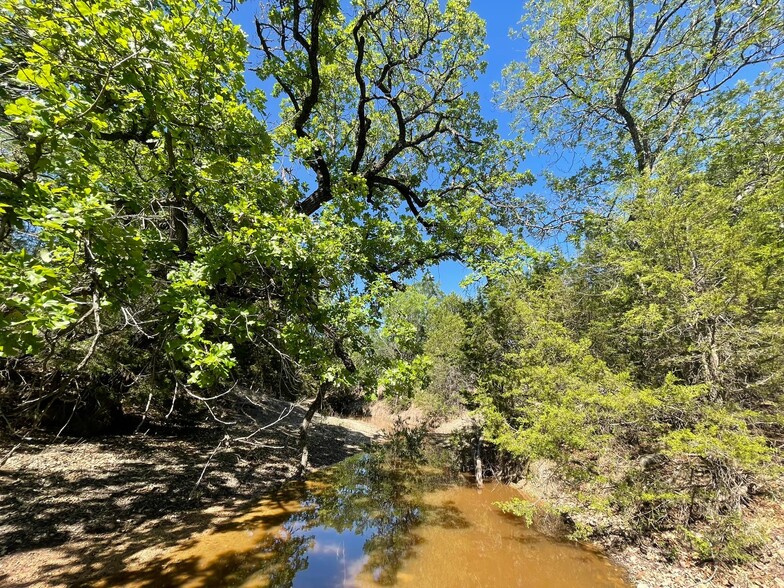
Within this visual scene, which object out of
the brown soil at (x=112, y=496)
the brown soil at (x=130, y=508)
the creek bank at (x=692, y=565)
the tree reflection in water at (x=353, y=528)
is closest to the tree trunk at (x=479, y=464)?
the tree reflection in water at (x=353, y=528)

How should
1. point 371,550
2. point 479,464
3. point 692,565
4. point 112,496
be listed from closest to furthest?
point 692,565, point 371,550, point 112,496, point 479,464

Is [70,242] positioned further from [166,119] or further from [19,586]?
[19,586]

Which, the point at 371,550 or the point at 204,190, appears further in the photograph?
the point at 371,550

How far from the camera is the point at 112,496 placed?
6.70 metres

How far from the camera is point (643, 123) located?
39.3 feet

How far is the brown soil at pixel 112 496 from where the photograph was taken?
194 inches

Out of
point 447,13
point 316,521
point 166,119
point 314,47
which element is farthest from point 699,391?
point 447,13

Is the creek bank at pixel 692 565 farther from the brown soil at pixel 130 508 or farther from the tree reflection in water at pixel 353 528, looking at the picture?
the tree reflection in water at pixel 353 528

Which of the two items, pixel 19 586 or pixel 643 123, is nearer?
pixel 19 586

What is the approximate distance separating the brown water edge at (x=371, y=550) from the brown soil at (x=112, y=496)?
1.90 feet

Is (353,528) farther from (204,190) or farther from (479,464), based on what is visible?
(204,190)

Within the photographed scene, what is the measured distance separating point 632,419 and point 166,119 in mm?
8359

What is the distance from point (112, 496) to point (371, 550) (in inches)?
206

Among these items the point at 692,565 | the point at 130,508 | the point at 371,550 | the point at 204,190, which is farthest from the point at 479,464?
the point at 204,190
